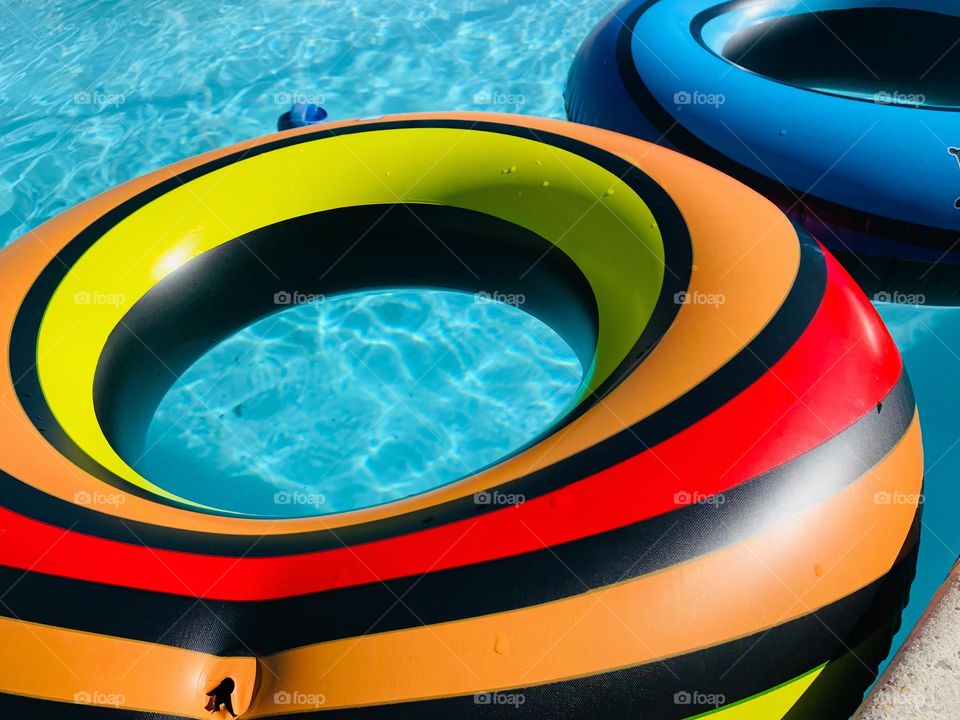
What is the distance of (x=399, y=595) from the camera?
1700 mm

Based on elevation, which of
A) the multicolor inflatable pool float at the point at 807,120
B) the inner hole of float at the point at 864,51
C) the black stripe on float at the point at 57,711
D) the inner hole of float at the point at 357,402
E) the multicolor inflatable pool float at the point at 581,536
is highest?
the black stripe on float at the point at 57,711

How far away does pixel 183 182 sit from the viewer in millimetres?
2914

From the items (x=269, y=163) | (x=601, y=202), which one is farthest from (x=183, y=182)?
(x=601, y=202)

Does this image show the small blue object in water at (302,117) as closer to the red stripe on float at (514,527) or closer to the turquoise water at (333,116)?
the turquoise water at (333,116)

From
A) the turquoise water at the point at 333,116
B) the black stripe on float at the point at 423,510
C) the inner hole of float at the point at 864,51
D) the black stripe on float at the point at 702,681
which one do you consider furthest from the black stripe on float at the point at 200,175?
the inner hole of float at the point at 864,51

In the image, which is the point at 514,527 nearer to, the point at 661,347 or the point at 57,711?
the point at 661,347

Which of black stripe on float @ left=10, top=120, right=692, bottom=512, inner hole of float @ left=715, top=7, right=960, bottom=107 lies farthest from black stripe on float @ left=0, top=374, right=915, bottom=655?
inner hole of float @ left=715, top=7, right=960, bottom=107

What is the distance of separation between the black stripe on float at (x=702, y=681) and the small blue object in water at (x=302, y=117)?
9.60ft

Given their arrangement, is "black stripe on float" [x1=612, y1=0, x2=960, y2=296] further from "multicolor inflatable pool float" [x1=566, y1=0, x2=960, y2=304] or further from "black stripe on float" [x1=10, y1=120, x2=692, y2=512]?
"black stripe on float" [x1=10, y1=120, x2=692, y2=512]

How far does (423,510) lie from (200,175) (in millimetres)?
1520

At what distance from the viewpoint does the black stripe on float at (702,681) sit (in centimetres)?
160

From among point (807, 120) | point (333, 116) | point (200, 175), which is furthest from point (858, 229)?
point (333, 116)

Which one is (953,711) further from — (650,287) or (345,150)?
(345,150)

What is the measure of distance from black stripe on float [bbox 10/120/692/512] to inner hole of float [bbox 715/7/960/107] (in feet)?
5.10
